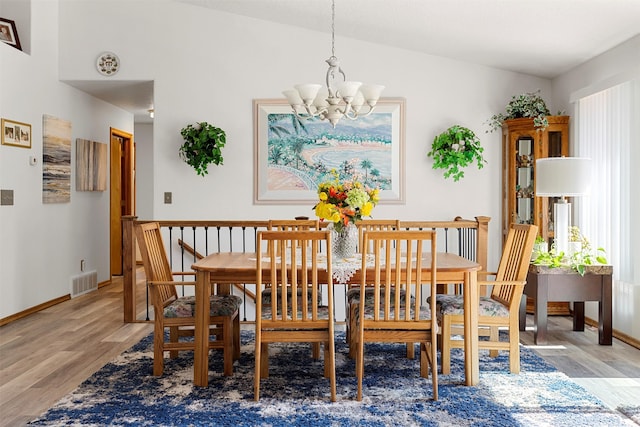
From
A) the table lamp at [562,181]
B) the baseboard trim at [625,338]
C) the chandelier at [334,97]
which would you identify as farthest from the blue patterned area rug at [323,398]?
the chandelier at [334,97]

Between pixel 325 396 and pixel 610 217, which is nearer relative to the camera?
pixel 325 396

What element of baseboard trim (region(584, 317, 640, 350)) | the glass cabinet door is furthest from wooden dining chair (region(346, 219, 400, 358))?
baseboard trim (region(584, 317, 640, 350))

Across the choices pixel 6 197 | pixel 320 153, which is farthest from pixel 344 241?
pixel 6 197

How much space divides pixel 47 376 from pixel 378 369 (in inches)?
80.0

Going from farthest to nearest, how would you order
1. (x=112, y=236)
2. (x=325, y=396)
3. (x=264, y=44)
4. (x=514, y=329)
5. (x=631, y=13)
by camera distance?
(x=112, y=236) → (x=264, y=44) → (x=631, y=13) → (x=514, y=329) → (x=325, y=396)

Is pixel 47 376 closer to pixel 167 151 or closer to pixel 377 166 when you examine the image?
pixel 167 151

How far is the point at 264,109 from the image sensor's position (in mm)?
6523

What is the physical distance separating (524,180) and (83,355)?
4234mm

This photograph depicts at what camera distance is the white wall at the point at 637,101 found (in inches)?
184

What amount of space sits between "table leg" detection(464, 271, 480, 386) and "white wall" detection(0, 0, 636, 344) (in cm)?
303

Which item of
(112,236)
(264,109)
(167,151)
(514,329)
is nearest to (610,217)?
(514,329)

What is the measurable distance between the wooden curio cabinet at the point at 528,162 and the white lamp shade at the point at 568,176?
863 mm

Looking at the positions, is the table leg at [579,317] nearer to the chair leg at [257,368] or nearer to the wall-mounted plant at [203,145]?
the chair leg at [257,368]

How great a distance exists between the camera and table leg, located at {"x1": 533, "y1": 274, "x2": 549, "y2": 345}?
15.4 feet
